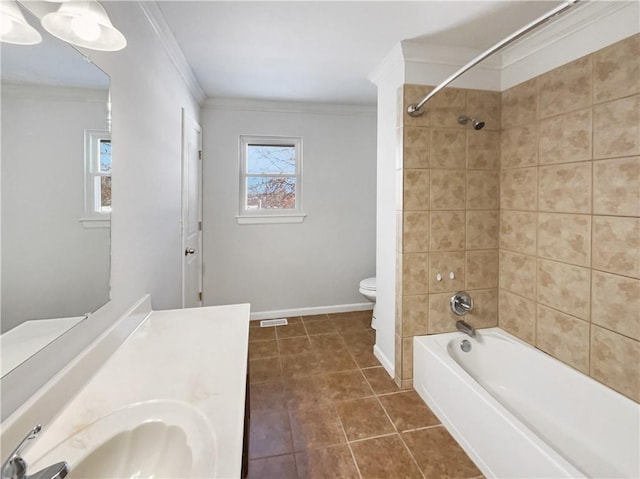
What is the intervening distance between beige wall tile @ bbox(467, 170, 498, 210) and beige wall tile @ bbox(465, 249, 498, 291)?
1.07 ft

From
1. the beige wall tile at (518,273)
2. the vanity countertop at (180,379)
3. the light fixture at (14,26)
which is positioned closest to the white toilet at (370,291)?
the beige wall tile at (518,273)

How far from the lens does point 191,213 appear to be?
8.24 ft

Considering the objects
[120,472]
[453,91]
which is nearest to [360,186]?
[453,91]

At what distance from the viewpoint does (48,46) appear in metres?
0.79

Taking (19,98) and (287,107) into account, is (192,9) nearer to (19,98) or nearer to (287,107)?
(19,98)

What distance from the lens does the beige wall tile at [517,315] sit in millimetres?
1865

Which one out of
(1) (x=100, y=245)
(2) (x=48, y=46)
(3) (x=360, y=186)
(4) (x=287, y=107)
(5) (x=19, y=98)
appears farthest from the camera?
(3) (x=360, y=186)

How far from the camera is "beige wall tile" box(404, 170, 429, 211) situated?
6.23ft

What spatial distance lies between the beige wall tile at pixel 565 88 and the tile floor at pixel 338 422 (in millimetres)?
1918

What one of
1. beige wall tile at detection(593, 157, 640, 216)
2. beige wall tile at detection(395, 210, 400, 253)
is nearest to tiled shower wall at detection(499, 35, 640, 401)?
beige wall tile at detection(593, 157, 640, 216)

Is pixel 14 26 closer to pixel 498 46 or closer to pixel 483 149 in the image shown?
pixel 498 46

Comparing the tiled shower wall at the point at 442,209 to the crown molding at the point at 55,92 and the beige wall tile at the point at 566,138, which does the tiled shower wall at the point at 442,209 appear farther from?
the crown molding at the point at 55,92

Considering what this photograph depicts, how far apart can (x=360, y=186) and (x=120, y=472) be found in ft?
9.68

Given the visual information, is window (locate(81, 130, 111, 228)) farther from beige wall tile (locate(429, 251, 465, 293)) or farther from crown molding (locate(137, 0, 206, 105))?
beige wall tile (locate(429, 251, 465, 293))
